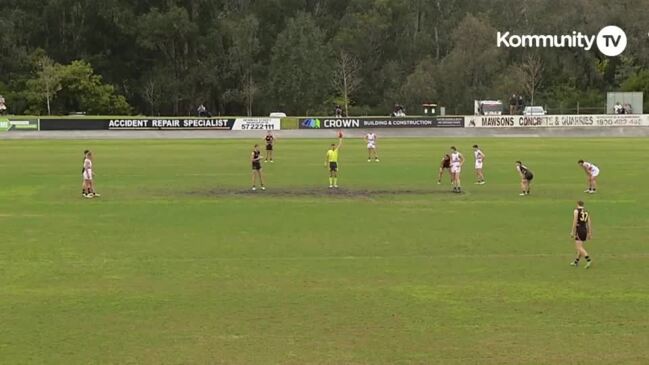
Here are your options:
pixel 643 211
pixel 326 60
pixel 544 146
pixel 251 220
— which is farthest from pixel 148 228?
pixel 326 60

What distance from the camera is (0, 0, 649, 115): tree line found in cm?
10300

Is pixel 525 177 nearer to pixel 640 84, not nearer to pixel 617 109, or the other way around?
pixel 617 109

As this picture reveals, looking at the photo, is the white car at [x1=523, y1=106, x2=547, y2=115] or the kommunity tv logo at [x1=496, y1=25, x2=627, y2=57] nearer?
the white car at [x1=523, y1=106, x2=547, y2=115]

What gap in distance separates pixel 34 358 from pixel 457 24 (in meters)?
111

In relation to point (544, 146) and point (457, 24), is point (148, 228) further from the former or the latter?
point (457, 24)

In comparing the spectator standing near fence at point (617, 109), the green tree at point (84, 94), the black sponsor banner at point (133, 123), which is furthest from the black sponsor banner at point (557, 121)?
the green tree at point (84, 94)

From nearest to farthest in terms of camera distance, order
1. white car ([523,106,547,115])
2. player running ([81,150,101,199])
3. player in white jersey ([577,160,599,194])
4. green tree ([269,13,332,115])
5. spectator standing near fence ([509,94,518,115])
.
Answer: player running ([81,150,101,199]) < player in white jersey ([577,160,599,194]) < white car ([523,106,547,115]) < spectator standing near fence ([509,94,518,115]) < green tree ([269,13,332,115])

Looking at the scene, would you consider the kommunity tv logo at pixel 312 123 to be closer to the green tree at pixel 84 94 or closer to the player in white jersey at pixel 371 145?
the player in white jersey at pixel 371 145

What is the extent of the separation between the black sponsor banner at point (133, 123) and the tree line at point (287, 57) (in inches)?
854

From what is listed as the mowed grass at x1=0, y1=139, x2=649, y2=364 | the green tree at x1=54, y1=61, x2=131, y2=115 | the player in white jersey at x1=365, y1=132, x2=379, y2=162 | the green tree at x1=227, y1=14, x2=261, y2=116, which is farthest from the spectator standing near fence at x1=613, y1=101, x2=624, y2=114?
the green tree at x1=54, y1=61, x2=131, y2=115

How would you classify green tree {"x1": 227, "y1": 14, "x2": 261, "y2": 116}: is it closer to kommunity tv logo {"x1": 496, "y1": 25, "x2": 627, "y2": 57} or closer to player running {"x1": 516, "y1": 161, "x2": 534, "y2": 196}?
kommunity tv logo {"x1": 496, "y1": 25, "x2": 627, "y2": 57}

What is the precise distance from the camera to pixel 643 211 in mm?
27062

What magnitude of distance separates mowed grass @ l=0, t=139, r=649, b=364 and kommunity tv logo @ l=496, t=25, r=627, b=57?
74496 mm

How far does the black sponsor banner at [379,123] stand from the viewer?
261ft
